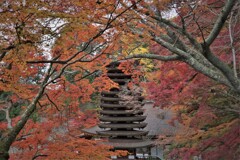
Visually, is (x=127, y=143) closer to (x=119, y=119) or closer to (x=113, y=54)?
(x=119, y=119)

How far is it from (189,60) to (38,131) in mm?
4738

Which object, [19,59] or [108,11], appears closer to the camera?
[19,59]

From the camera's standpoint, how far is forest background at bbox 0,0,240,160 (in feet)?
13.8

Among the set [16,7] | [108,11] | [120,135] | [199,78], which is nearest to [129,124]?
[120,135]

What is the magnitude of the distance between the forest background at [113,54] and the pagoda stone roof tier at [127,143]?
2.12 m

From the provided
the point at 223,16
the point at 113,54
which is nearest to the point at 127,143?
the point at 113,54

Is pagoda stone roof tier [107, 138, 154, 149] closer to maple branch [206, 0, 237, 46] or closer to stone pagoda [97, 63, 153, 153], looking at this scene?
stone pagoda [97, 63, 153, 153]

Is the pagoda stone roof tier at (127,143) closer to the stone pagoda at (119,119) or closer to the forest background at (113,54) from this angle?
the stone pagoda at (119,119)

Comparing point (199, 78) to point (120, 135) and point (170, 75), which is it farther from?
point (120, 135)

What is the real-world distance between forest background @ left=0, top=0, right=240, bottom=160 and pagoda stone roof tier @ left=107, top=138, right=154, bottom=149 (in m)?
2.12

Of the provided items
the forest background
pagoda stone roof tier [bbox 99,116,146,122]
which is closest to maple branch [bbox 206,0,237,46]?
the forest background

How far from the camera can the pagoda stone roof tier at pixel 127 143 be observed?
12086 millimetres

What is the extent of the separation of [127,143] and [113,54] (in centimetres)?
550

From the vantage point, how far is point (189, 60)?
5547 mm
